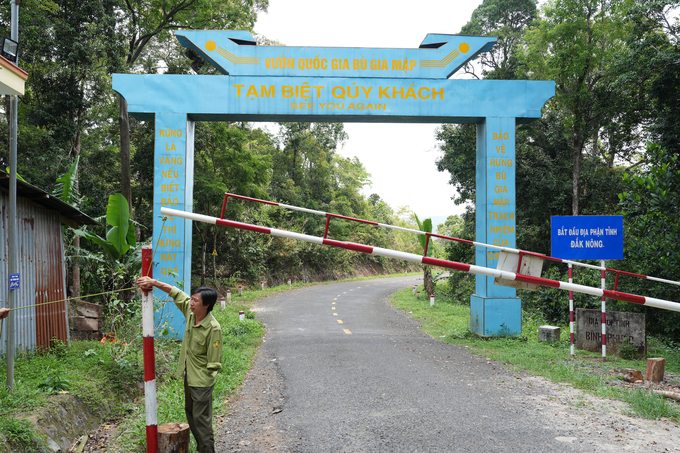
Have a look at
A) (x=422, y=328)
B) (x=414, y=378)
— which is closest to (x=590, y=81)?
(x=422, y=328)

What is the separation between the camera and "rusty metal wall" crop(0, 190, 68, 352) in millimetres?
6218

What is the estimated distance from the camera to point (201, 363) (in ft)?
13.3

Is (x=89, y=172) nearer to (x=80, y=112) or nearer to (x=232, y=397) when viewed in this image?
(x=80, y=112)

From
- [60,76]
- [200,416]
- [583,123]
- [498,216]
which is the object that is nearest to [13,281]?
[200,416]

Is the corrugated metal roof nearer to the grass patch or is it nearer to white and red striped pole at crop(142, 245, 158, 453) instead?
white and red striped pole at crop(142, 245, 158, 453)

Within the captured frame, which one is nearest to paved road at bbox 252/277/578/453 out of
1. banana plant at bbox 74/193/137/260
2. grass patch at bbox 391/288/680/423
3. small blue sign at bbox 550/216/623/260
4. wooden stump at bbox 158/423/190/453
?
grass patch at bbox 391/288/680/423

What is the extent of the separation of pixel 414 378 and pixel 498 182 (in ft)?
17.8

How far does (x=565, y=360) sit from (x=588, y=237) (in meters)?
2.37

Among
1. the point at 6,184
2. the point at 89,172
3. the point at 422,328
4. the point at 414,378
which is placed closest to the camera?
the point at 6,184

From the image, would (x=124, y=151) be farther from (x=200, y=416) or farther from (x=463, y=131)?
(x=200, y=416)

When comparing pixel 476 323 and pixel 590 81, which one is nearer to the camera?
pixel 476 323

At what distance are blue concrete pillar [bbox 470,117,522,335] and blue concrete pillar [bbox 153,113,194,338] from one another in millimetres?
6539

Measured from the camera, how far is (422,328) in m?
12.9

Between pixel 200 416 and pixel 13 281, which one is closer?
pixel 200 416
